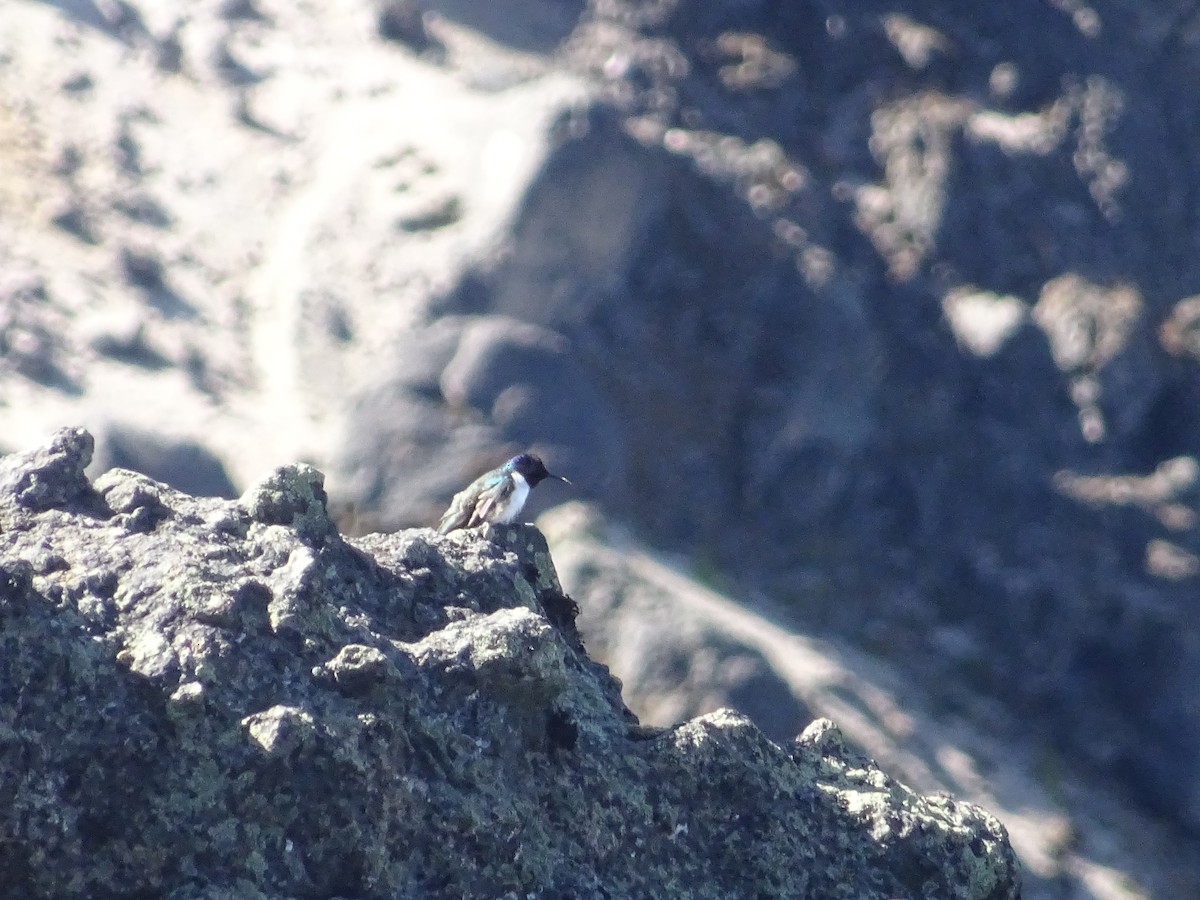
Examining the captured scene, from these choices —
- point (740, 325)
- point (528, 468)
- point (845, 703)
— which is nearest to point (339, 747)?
point (528, 468)

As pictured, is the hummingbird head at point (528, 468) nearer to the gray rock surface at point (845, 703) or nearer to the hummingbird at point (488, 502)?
the hummingbird at point (488, 502)

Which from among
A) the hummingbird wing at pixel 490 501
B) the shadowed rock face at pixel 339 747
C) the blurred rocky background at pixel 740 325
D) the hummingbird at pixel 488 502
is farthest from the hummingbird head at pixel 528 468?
the blurred rocky background at pixel 740 325

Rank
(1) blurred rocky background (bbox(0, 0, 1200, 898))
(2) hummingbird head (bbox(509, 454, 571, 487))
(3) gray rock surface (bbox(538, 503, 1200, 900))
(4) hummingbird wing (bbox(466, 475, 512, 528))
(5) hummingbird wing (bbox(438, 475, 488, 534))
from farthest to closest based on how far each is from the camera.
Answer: (1) blurred rocky background (bbox(0, 0, 1200, 898))
(3) gray rock surface (bbox(538, 503, 1200, 900))
(2) hummingbird head (bbox(509, 454, 571, 487))
(5) hummingbird wing (bbox(438, 475, 488, 534))
(4) hummingbird wing (bbox(466, 475, 512, 528))

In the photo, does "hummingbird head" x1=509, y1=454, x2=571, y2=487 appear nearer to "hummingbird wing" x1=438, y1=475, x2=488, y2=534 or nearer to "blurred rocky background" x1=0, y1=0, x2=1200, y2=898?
"hummingbird wing" x1=438, y1=475, x2=488, y2=534

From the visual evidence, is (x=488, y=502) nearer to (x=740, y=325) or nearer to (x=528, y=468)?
(x=528, y=468)

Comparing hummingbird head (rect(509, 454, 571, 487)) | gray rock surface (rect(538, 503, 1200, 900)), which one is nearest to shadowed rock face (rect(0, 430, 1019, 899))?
hummingbird head (rect(509, 454, 571, 487))

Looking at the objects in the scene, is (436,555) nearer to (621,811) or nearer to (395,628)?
(395,628)

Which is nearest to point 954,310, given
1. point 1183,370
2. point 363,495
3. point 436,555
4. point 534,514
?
point 1183,370
